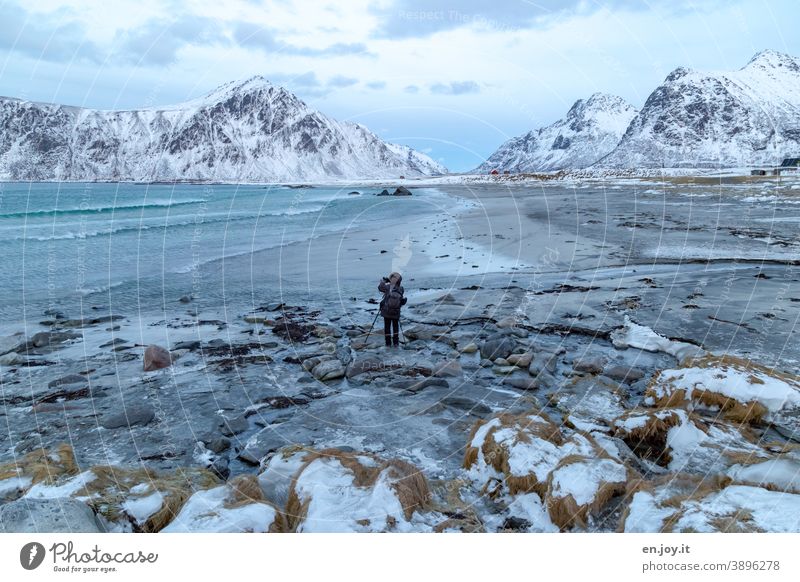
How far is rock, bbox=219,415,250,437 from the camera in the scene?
8.16 metres

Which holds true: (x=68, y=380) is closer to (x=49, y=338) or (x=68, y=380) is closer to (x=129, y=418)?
(x=129, y=418)

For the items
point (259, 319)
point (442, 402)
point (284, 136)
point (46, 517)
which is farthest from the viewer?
point (284, 136)

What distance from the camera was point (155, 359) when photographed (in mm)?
11094

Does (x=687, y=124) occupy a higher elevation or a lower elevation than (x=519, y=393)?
higher

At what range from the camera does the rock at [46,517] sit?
433cm

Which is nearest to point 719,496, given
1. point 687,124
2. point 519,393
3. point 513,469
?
point 513,469

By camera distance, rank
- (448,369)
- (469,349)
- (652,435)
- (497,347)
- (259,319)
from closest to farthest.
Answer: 1. (652,435)
2. (448,369)
3. (497,347)
4. (469,349)
5. (259,319)

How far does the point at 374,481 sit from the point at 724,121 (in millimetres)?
212909

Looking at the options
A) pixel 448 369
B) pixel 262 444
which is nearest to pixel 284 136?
pixel 448 369

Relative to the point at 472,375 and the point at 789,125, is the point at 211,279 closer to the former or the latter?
the point at 472,375

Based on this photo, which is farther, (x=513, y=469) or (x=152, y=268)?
(x=152, y=268)

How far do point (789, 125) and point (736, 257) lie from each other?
204250 mm

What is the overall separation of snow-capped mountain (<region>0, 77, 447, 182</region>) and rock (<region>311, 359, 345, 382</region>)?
93310 millimetres
